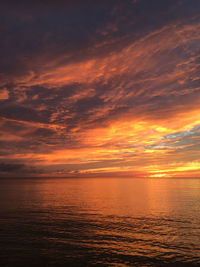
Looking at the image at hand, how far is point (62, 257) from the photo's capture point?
23625 millimetres

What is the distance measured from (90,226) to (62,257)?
14254mm

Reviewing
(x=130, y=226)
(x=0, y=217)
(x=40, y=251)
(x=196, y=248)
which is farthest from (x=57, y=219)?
(x=196, y=248)

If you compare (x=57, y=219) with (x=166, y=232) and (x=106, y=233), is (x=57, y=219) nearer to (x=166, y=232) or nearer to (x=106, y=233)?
(x=106, y=233)

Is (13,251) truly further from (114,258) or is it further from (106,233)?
(106,233)

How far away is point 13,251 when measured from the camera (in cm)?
2497

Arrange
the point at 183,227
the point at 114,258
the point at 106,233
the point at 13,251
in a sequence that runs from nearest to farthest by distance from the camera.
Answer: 1. the point at 114,258
2. the point at 13,251
3. the point at 106,233
4. the point at 183,227

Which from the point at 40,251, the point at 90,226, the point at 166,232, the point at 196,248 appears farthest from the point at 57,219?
the point at 196,248

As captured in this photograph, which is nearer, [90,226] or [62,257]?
[62,257]

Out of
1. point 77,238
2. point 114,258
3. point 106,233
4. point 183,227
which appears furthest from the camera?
point 183,227

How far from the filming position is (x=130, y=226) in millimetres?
37438

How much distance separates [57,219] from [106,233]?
1377 cm

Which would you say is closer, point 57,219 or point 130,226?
point 130,226

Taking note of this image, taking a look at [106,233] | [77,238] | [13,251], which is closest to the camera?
[13,251]

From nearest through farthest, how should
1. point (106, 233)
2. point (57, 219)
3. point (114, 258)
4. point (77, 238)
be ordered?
point (114, 258) < point (77, 238) < point (106, 233) < point (57, 219)
